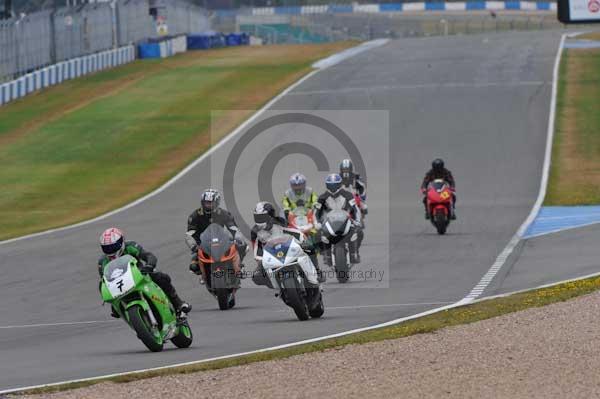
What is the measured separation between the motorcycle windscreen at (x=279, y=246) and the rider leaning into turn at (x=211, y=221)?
75.9 inches

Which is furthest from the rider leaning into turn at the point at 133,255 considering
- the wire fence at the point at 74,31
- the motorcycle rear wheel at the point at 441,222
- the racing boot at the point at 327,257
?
the wire fence at the point at 74,31

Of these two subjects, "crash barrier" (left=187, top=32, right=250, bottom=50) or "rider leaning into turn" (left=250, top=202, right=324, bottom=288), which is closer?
"rider leaning into turn" (left=250, top=202, right=324, bottom=288)

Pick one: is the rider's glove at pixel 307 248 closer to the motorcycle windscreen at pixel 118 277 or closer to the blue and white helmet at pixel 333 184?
the motorcycle windscreen at pixel 118 277

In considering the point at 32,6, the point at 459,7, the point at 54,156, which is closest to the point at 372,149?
the point at 54,156

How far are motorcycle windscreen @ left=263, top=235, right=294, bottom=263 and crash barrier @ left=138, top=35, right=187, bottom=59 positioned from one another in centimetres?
5419

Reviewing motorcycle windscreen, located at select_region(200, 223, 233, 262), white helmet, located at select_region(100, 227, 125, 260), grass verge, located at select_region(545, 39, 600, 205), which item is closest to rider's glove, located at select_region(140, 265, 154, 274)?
white helmet, located at select_region(100, 227, 125, 260)

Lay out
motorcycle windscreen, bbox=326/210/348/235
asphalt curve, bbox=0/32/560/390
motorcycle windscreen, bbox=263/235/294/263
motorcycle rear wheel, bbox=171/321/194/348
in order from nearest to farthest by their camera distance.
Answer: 1. motorcycle rear wheel, bbox=171/321/194/348
2. asphalt curve, bbox=0/32/560/390
3. motorcycle windscreen, bbox=263/235/294/263
4. motorcycle windscreen, bbox=326/210/348/235

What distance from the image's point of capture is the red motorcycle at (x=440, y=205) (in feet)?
84.6

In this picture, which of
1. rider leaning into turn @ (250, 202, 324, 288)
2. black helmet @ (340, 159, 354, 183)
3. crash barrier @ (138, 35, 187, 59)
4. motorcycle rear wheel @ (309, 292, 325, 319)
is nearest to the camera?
motorcycle rear wheel @ (309, 292, 325, 319)

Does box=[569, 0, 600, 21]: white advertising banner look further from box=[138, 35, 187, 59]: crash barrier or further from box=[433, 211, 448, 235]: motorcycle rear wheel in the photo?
box=[138, 35, 187, 59]: crash barrier

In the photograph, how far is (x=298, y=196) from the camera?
2033cm

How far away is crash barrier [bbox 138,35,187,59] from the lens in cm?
6931

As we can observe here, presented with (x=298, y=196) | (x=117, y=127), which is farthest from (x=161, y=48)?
(x=298, y=196)

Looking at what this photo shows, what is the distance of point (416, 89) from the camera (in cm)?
5019
